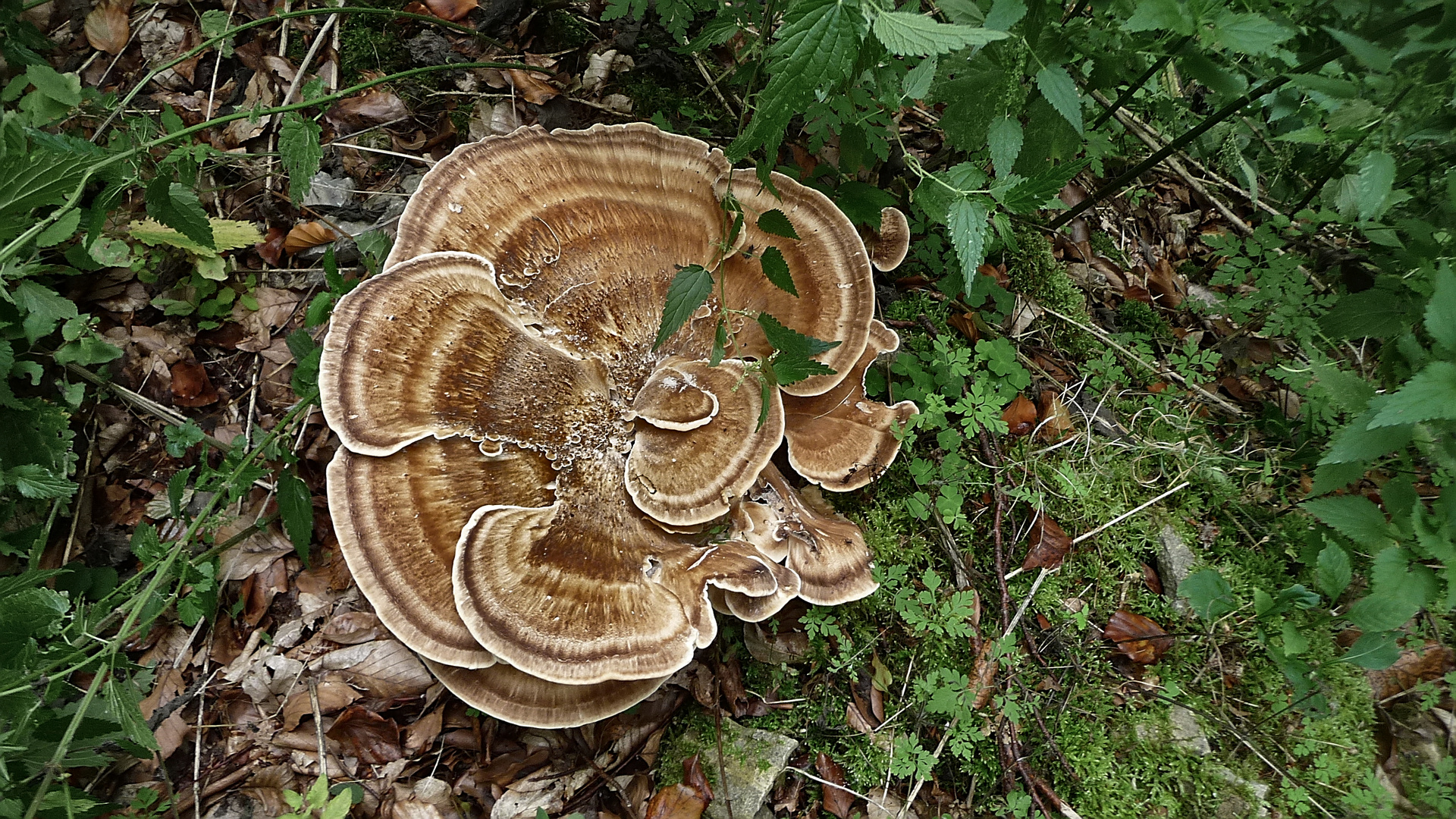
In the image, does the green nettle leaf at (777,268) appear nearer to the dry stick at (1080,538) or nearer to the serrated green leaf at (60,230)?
the dry stick at (1080,538)

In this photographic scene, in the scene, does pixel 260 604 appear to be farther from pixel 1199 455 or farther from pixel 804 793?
pixel 1199 455

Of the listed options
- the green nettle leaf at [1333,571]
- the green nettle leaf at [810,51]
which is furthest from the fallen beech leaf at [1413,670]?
the green nettle leaf at [810,51]

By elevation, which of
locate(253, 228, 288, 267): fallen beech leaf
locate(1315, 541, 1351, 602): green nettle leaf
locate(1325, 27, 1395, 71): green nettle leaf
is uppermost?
locate(1325, 27, 1395, 71): green nettle leaf

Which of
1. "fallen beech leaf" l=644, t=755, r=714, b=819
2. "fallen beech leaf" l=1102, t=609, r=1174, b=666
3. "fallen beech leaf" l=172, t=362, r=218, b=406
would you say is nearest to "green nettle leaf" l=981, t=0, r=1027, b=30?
"fallen beech leaf" l=1102, t=609, r=1174, b=666

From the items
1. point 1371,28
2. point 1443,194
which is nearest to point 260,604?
point 1371,28

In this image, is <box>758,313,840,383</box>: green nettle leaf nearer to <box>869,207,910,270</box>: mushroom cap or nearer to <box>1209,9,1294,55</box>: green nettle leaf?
<box>869,207,910,270</box>: mushroom cap

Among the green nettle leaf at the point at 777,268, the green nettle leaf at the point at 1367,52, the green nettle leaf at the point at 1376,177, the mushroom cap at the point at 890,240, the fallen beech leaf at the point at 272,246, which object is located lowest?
the fallen beech leaf at the point at 272,246
